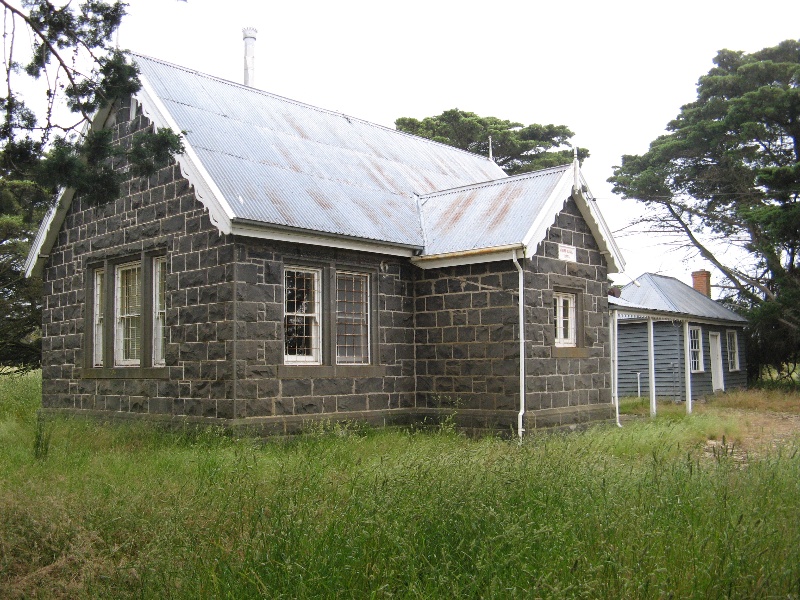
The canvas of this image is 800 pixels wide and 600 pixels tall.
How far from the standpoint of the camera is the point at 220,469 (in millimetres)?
8797

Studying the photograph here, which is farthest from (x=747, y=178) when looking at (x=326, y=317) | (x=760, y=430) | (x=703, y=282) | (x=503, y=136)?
(x=326, y=317)

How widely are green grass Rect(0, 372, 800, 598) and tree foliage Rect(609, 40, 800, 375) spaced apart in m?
20.8

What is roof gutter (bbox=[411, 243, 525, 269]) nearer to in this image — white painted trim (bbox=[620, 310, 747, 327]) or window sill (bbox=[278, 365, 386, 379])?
window sill (bbox=[278, 365, 386, 379])

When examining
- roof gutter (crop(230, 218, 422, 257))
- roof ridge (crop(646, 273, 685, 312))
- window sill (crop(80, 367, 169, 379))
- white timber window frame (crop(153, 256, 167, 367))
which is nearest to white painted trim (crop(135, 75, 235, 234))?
roof gutter (crop(230, 218, 422, 257))

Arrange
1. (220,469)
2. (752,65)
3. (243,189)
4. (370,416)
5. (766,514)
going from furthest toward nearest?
(752,65) < (370,416) < (243,189) < (220,469) < (766,514)

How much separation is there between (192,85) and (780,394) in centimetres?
2092

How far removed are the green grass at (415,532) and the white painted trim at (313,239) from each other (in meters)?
4.27

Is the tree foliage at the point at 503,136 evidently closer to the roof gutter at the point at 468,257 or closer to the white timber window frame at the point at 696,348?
the white timber window frame at the point at 696,348

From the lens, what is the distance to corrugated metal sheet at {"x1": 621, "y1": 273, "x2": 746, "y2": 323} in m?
25.0

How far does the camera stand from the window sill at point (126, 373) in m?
13.1

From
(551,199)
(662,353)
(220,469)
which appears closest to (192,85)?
(551,199)

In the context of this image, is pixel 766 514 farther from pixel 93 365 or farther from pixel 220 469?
pixel 93 365

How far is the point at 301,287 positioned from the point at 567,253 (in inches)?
203

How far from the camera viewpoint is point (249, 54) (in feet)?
62.2
